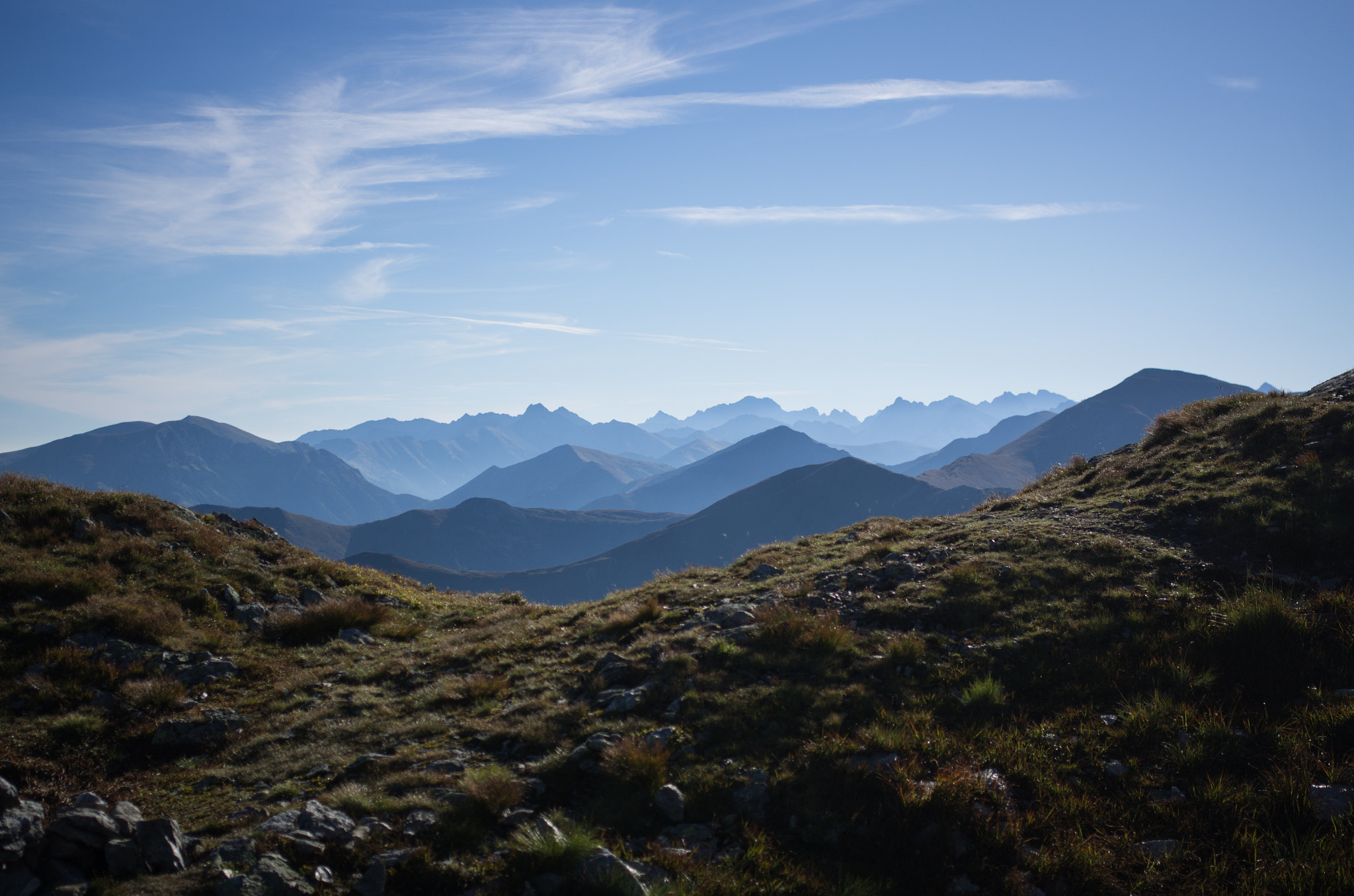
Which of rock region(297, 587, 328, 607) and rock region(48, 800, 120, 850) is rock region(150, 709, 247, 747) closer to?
rock region(48, 800, 120, 850)

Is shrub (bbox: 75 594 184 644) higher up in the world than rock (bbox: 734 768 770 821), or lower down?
higher up

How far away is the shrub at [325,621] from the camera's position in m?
15.5

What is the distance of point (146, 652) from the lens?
41.4ft

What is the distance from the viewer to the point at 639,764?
8031mm

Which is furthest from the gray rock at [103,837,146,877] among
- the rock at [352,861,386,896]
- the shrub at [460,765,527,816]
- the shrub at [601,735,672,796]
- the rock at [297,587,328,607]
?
the rock at [297,587,328,607]

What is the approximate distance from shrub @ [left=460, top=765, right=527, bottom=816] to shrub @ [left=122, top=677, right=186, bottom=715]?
7.09 meters

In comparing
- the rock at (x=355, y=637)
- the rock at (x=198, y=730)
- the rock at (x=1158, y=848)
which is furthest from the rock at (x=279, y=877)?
the rock at (x=355, y=637)

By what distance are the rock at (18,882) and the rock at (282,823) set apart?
1.83m

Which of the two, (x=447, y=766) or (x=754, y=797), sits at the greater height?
(x=447, y=766)

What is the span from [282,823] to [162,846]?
110cm

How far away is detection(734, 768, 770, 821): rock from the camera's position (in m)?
7.45

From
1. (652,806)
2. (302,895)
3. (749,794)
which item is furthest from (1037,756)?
(302,895)

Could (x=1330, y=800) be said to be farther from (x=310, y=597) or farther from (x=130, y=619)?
(x=310, y=597)

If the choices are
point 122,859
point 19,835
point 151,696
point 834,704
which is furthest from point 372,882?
point 151,696
